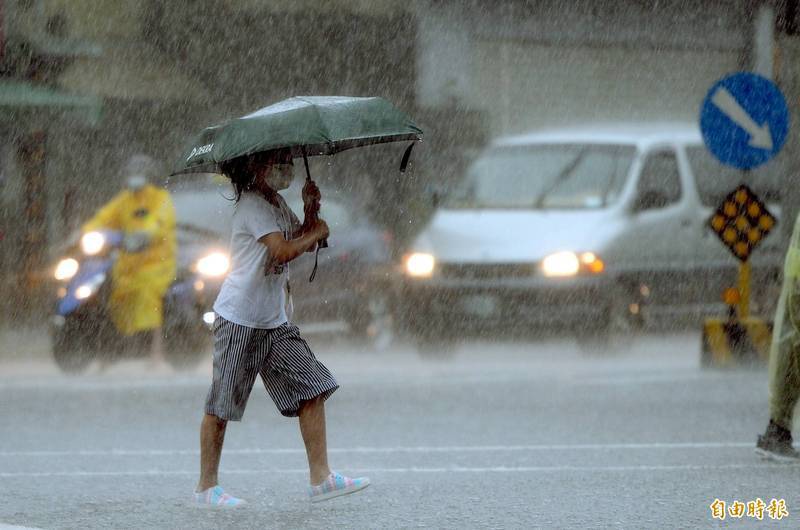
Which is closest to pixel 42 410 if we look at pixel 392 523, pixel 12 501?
pixel 12 501

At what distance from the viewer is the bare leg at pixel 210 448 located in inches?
288

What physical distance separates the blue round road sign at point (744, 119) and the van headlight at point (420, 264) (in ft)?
8.32

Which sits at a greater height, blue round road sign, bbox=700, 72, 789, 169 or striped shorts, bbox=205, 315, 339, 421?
blue round road sign, bbox=700, 72, 789, 169

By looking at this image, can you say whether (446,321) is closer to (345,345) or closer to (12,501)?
(345,345)

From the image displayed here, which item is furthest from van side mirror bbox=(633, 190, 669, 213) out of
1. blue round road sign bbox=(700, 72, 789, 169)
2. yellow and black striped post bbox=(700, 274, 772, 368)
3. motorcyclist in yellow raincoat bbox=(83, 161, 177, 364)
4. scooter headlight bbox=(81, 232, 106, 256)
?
scooter headlight bbox=(81, 232, 106, 256)

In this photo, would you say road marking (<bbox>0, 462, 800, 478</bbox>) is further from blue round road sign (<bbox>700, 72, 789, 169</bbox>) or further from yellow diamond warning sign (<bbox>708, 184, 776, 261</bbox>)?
yellow diamond warning sign (<bbox>708, 184, 776, 261</bbox>)

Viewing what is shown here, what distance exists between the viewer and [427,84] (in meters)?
20.7

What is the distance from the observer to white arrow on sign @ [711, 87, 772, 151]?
13375 millimetres

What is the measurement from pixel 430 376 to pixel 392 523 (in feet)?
21.3

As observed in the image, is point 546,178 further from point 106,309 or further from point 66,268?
point 66,268

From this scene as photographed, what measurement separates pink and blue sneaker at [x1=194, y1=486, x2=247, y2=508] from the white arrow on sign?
710cm

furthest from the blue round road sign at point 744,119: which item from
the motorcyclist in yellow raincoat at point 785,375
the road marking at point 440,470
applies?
the road marking at point 440,470

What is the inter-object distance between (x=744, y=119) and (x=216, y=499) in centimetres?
719

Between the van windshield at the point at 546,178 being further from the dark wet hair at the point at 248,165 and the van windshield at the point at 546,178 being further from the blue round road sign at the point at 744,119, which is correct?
the dark wet hair at the point at 248,165
